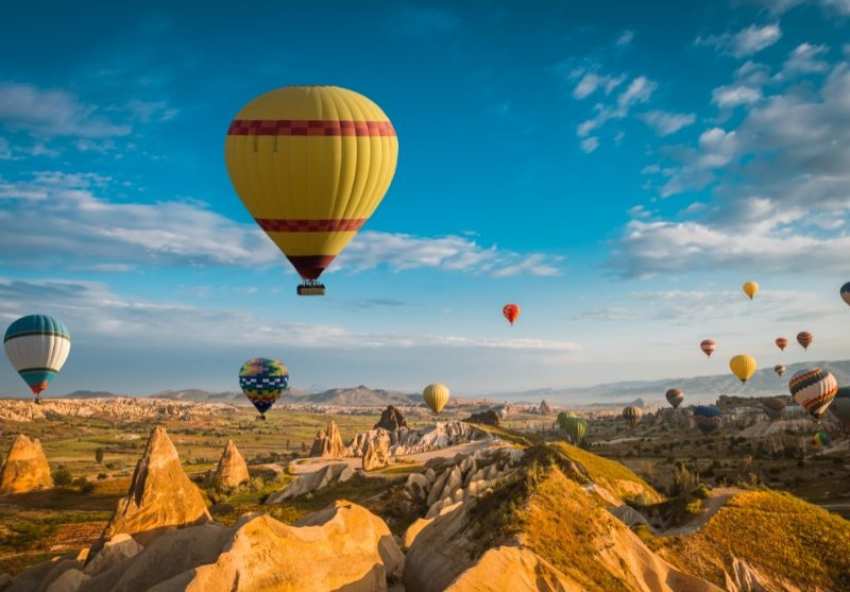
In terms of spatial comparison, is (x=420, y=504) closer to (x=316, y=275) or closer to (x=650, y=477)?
(x=316, y=275)

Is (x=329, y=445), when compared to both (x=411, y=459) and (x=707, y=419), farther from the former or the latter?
(x=707, y=419)

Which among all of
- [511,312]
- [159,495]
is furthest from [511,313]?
[159,495]

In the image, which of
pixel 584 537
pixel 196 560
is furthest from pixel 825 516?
pixel 196 560

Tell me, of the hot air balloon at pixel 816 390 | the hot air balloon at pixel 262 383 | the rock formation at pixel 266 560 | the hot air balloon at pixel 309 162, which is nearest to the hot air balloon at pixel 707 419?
the hot air balloon at pixel 816 390

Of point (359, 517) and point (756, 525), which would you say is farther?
point (756, 525)

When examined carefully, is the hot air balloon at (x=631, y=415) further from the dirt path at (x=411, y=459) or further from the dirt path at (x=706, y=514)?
the dirt path at (x=706, y=514)

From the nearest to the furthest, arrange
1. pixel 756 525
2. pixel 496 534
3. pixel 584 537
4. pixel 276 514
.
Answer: pixel 496 534, pixel 584 537, pixel 756 525, pixel 276 514

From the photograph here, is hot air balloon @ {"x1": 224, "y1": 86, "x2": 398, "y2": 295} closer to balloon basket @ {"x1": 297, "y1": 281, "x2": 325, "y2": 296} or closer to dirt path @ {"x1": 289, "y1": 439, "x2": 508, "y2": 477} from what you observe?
balloon basket @ {"x1": 297, "y1": 281, "x2": 325, "y2": 296}
